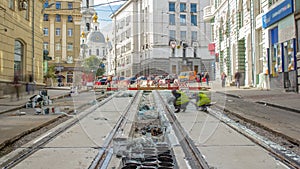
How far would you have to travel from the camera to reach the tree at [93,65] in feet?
16.9

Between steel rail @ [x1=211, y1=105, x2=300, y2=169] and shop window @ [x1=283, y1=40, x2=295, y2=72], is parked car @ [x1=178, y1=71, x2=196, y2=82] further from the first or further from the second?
shop window @ [x1=283, y1=40, x2=295, y2=72]

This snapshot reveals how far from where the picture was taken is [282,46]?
18828mm

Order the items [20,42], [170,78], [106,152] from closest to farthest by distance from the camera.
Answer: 1. [106,152]
2. [170,78]
3. [20,42]

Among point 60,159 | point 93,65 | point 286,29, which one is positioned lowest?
point 60,159

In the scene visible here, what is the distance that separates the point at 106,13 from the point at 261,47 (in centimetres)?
1986

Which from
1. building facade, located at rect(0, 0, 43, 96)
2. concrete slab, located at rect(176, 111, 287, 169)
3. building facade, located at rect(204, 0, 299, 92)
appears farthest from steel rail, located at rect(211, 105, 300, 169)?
building facade, located at rect(0, 0, 43, 96)

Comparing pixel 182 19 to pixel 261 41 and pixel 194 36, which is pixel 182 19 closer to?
pixel 194 36

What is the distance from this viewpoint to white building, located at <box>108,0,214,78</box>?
16.6ft

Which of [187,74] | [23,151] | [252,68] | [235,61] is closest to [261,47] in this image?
[252,68]

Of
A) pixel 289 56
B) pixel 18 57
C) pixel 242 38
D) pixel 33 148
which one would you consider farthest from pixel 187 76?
pixel 242 38

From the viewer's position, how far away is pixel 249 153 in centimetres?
495

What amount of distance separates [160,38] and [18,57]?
57.0 ft

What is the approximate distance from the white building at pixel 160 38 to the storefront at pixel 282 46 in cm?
1319

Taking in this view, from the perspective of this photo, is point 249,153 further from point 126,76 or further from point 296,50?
point 296,50
